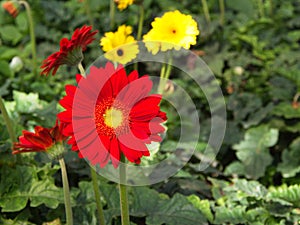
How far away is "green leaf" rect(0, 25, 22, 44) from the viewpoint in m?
2.63

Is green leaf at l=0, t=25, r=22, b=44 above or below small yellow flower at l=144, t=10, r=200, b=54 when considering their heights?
above

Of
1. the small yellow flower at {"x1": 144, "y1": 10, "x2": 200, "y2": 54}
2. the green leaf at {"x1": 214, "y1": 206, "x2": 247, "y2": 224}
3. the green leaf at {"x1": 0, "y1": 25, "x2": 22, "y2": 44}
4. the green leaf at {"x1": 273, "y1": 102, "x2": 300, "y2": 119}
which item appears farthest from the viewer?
the green leaf at {"x1": 0, "y1": 25, "x2": 22, "y2": 44}

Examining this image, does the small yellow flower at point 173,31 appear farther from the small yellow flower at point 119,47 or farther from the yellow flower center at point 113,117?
the yellow flower center at point 113,117

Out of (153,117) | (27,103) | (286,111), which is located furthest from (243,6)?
(153,117)

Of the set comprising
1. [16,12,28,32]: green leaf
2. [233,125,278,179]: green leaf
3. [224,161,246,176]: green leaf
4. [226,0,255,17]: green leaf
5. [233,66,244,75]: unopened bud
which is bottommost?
[224,161,246,176]: green leaf

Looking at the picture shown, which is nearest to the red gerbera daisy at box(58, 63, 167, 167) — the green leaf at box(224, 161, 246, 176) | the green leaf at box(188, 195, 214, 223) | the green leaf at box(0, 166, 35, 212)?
the green leaf at box(0, 166, 35, 212)

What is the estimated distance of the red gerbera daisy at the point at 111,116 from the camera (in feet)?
3.50

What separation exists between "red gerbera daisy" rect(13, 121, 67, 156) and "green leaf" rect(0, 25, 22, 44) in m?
1.51

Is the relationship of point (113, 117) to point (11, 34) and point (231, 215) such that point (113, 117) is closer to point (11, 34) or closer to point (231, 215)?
point (231, 215)

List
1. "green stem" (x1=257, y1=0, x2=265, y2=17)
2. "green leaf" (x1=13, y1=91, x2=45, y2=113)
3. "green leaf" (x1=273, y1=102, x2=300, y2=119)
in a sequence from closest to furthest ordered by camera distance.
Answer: "green leaf" (x1=13, y1=91, x2=45, y2=113), "green leaf" (x1=273, y1=102, x2=300, y2=119), "green stem" (x1=257, y1=0, x2=265, y2=17)

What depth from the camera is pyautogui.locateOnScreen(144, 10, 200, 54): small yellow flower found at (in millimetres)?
1410

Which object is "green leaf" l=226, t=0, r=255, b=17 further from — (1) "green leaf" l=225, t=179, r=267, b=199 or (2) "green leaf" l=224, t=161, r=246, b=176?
(1) "green leaf" l=225, t=179, r=267, b=199

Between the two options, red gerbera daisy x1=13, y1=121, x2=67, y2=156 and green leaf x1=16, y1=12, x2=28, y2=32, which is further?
green leaf x1=16, y1=12, x2=28, y2=32

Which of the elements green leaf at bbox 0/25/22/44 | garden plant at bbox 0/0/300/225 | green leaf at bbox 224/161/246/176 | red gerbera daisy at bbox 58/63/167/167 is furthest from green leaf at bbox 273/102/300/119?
green leaf at bbox 0/25/22/44
